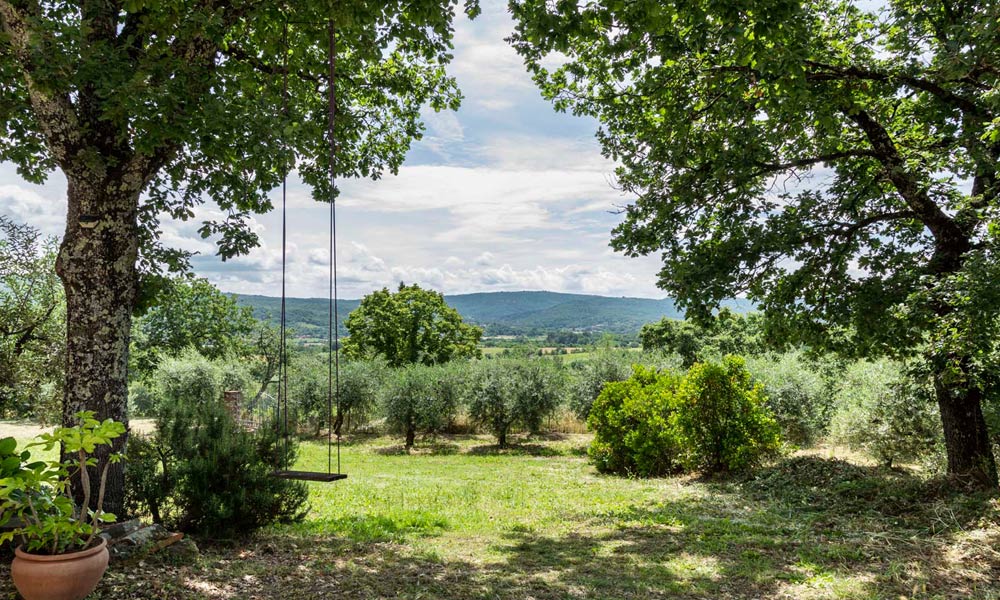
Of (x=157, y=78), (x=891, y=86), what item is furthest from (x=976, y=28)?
(x=157, y=78)

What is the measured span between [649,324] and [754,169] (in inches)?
1318

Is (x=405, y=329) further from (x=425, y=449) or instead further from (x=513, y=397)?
(x=513, y=397)

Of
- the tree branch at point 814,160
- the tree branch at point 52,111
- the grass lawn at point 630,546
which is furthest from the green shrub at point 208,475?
the tree branch at point 814,160

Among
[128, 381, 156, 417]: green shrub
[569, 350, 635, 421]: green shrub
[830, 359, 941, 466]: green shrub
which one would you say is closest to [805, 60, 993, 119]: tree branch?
[830, 359, 941, 466]: green shrub

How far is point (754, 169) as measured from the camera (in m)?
7.59

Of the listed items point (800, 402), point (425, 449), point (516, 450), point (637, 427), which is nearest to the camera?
point (637, 427)

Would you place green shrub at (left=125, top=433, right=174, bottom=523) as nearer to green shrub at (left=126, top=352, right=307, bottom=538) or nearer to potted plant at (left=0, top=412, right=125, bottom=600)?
green shrub at (left=126, top=352, right=307, bottom=538)

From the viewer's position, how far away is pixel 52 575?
306 centimetres

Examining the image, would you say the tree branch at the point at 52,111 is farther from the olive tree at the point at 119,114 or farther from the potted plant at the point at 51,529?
the potted plant at the point at 51,529

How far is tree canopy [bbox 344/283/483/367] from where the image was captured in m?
39.0

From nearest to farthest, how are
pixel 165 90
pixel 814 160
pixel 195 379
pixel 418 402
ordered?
pixel 165 90 → pixel 814 160 → pixel 418 402 → pixel 195 379

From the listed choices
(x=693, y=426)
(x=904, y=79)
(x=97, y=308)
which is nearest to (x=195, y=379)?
(x=97, y=308)

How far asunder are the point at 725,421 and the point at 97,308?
34.1 ft

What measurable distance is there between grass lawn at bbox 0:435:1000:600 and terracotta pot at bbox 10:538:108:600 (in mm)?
764
